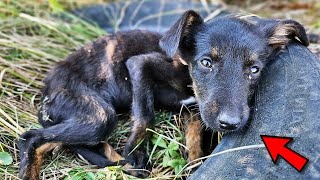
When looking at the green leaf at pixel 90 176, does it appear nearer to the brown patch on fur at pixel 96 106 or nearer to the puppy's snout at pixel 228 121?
the brown patch on fur at pixel 96 106

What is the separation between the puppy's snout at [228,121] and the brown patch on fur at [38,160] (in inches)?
57.7

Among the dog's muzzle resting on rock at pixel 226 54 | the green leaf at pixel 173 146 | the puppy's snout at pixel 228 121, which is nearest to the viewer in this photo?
the puppy's snout at pixel 228 121

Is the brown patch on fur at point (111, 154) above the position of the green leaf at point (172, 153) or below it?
below

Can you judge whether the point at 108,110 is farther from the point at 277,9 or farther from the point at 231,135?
the point at 277,9

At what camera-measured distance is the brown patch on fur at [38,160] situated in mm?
4117

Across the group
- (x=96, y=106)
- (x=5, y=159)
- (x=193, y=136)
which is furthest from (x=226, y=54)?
(x=5, y=159)

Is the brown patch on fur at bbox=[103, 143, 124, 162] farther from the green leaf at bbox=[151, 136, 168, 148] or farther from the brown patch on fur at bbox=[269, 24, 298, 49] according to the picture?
the brown patch on fur at bbox=[269, 24, 298, 49]

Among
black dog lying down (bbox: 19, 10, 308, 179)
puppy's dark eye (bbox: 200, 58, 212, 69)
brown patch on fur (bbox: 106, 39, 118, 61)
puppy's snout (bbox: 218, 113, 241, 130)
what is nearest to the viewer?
puppy's snout (bbox: 218, 113, 241, 130)

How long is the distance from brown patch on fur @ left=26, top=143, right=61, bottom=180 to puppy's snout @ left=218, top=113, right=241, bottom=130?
4.81 feet

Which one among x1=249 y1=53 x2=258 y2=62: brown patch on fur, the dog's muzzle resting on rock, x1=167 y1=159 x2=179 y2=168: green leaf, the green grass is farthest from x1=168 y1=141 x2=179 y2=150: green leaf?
x1=249 y1=53 x2=258 y2=62: brown patch on fur

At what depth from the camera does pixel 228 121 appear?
359cm

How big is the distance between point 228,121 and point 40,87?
2.43m

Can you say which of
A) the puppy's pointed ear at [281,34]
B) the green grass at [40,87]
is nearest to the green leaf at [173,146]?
the green grass at [40,87]
